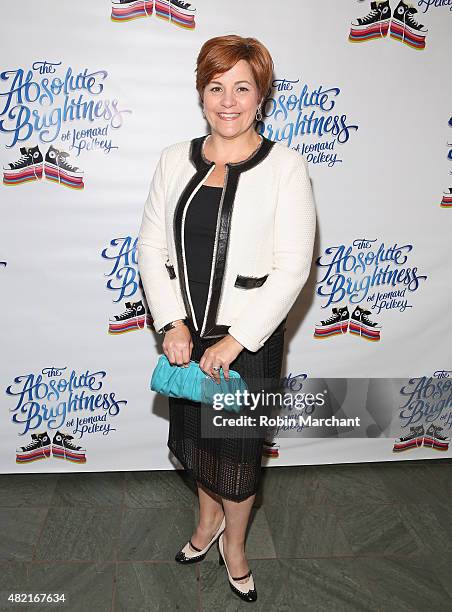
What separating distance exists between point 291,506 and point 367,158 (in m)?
1.58

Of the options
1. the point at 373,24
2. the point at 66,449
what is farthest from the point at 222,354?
the point at 373,24

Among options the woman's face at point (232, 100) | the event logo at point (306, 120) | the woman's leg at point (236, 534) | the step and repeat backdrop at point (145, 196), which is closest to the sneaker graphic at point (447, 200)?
the step and repeat backdrop at point (145, 196)

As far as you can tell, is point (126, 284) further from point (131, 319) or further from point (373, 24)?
point (373, 24)

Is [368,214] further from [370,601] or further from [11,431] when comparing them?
[11,431]

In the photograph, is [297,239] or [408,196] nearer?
[297,239]

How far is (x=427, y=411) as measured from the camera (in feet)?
9.48

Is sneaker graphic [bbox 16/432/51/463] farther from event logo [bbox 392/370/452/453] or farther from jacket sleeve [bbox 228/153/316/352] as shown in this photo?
event logo [bbox 392/370/452/453]

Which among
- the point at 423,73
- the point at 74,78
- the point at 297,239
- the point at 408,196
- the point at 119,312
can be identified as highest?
the point at 423,73

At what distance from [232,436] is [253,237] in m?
0.67

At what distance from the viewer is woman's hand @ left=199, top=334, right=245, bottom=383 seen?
1677 millimetres

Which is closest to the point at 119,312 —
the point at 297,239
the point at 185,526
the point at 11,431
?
the point at 11,431

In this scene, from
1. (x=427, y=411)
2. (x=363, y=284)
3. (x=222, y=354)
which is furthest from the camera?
(x=427, y=411)

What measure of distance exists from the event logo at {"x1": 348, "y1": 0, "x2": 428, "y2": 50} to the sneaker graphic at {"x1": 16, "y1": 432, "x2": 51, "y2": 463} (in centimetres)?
225

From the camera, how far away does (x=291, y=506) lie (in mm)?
2525
